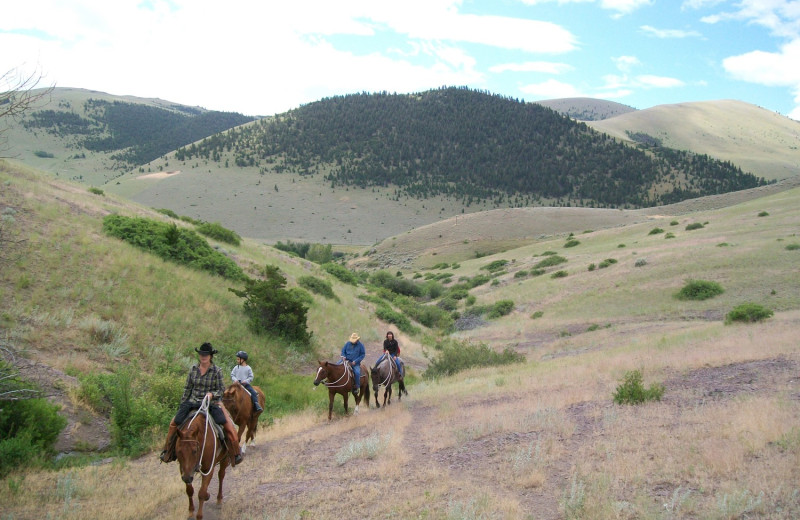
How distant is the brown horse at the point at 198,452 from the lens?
20.9ft

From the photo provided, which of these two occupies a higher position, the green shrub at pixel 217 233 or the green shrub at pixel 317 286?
the green shrub at pixel 217 233

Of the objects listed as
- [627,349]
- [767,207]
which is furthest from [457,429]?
[767,207]

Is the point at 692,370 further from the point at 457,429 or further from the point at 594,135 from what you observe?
the point at 594,135

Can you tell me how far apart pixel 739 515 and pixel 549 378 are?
975 centimetres

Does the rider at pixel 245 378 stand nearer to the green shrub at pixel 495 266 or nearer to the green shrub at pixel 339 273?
the green shrub at pixel 339 273

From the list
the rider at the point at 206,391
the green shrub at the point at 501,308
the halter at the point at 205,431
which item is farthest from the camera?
the green shrub at the point at 501,308

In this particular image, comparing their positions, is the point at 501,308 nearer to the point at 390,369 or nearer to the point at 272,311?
the point at 272,311

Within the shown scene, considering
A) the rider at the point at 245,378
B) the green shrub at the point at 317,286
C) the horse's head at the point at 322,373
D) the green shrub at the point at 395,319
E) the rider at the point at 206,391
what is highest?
the rider at the point at 206,391

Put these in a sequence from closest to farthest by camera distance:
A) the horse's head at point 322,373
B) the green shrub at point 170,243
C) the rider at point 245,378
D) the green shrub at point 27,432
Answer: the green shrub at point 27,432 < the rider at point 245,378 < the horse's head at point 322,373 < the green shrub at point 170,243

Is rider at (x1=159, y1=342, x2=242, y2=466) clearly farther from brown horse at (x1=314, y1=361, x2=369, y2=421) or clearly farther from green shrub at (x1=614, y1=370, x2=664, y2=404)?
green shrub at (x1=614, y1=370, x2=664, y2=404)

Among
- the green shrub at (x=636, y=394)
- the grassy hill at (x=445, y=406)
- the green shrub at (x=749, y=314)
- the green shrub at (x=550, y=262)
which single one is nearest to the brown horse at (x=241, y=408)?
the grassy hill at (x=445, y=406)

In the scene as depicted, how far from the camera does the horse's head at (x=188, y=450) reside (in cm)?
630

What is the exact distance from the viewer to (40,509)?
6.85m

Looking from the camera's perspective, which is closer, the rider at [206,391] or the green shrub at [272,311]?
the rider at [206,391]
